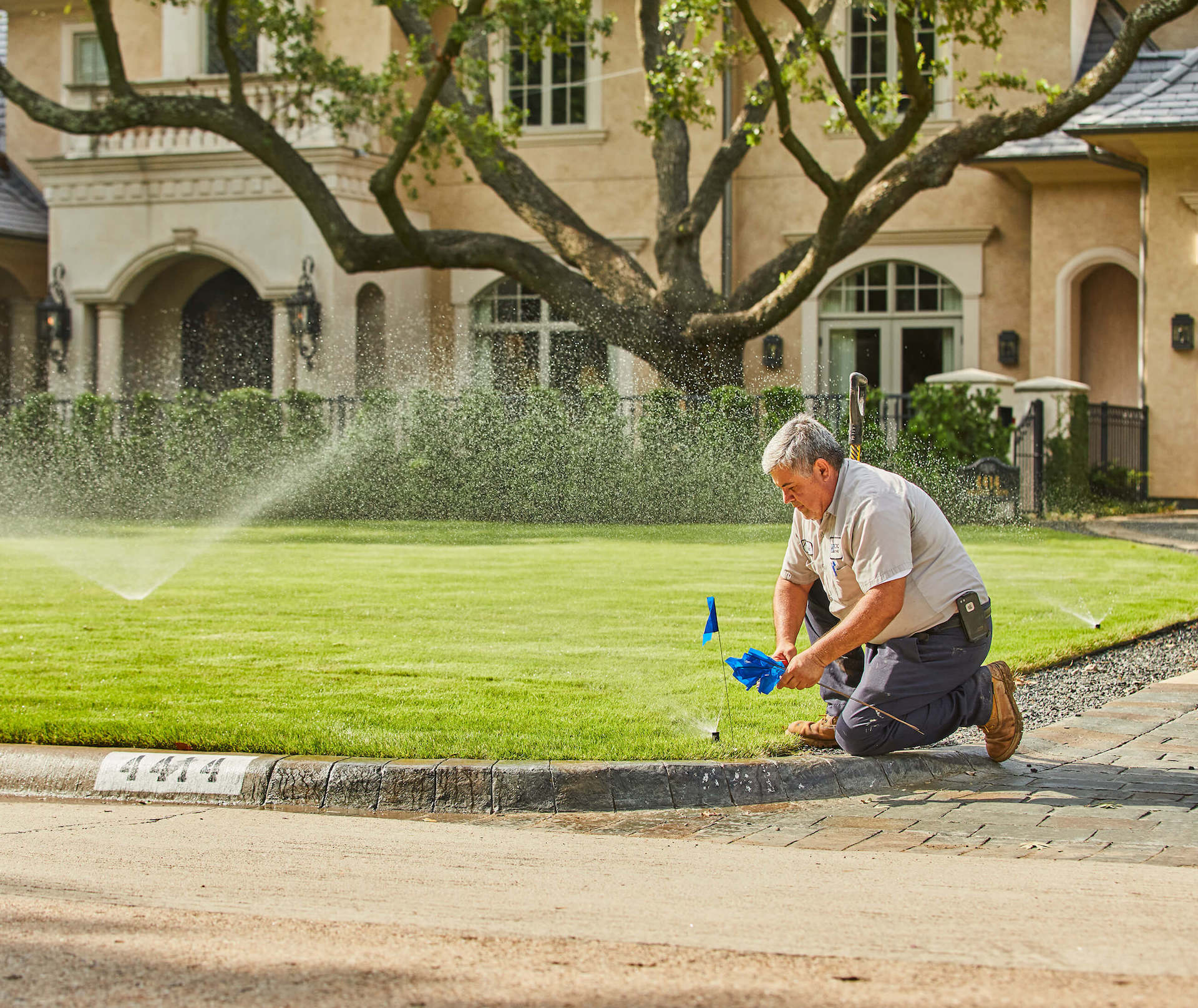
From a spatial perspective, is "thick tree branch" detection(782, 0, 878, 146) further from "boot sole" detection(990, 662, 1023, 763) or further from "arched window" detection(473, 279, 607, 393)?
"boot sole" detection(990, 662, 1023, 763)

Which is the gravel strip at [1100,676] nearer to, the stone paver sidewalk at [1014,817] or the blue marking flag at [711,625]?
the stone paver sidewalk at [1014,817]

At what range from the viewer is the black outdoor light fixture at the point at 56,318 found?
23.5m

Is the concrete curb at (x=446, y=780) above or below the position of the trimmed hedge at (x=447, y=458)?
below

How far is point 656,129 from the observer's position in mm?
18266

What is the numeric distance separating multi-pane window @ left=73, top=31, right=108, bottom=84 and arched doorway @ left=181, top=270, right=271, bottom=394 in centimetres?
384

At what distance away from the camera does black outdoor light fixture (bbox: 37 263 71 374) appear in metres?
23.5

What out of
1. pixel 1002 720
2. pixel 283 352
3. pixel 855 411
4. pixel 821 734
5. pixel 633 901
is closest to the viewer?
pixel 633 901

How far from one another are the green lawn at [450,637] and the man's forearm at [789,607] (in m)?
0.50

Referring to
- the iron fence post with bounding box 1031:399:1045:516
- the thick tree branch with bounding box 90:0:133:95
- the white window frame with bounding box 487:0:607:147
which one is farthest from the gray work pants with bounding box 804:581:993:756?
the white window frame with bounding box 487:0:607:147

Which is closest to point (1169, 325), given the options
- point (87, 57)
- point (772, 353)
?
point (772, 353)

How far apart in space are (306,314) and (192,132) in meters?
3.32

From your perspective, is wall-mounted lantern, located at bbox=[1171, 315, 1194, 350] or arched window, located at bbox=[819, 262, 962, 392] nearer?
wall-mounted lantern, located at bbox=[1171, 315, 1194, 350]

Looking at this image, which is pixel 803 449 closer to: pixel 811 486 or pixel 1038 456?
pixel 811 486

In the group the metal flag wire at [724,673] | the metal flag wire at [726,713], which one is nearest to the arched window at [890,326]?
the metal flag wire at [724,673]
